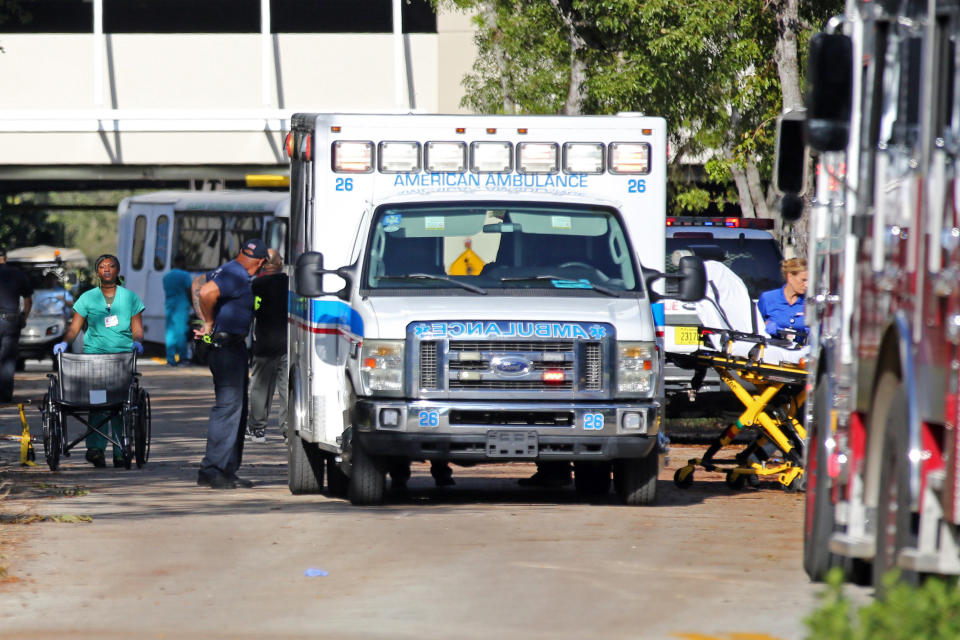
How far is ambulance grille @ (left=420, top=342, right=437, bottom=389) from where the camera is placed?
41.4 feet

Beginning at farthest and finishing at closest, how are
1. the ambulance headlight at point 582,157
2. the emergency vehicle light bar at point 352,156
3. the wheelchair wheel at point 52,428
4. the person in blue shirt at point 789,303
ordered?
the wheelchair wheel at point 52,428, the person in blue shirt at point 789,303, the ambulance headlight at point 582,157, the emergency vehicle light bar at point 352,156

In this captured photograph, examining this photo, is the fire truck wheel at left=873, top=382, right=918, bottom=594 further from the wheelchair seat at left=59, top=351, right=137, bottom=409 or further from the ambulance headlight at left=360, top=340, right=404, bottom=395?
the wheelchair seat at left=59, top=351, right=137, bottom=409

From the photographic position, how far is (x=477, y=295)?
13039 mm

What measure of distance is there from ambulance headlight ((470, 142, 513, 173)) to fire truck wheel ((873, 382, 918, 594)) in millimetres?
6532

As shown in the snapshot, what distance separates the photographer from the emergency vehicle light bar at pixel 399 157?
13.9 meters

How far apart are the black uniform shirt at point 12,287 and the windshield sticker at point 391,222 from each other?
10.8 m

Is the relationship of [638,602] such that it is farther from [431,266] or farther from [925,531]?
[431,266]

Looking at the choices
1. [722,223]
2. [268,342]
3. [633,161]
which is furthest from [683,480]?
[268,342]

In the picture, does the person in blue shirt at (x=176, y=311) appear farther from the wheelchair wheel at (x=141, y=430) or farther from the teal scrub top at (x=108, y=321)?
the wheelchair wheel at (x=141, y=430)

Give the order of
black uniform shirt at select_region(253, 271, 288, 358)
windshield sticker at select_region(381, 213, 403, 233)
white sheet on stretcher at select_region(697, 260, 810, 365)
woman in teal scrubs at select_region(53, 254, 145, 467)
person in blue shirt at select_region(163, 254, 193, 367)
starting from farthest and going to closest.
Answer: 1. person in blue shirt at select_region(163, 254, 193, 367)
2. black uniform shirt at select_region(253, 271, 288, 358)
3. woman in teal scrubs at select_region(53, 254, 145, 467)
4. white sheet on stretcher at select_region(697, 260, 810, 365)
5. windshield sticker at select_region(381, 213, 403, 233)

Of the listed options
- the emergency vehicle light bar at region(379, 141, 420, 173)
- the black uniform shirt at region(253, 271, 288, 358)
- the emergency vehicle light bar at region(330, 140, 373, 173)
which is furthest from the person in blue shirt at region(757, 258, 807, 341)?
the black uniform shirt at region(253, 271, 288, 358)

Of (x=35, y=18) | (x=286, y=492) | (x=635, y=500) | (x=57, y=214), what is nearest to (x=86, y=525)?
(x=286, y=492)

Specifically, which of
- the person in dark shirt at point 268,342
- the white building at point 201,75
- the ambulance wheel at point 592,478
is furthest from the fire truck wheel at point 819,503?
the white building at point 201,75

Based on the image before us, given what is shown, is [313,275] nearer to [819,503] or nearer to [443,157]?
[443,157]
